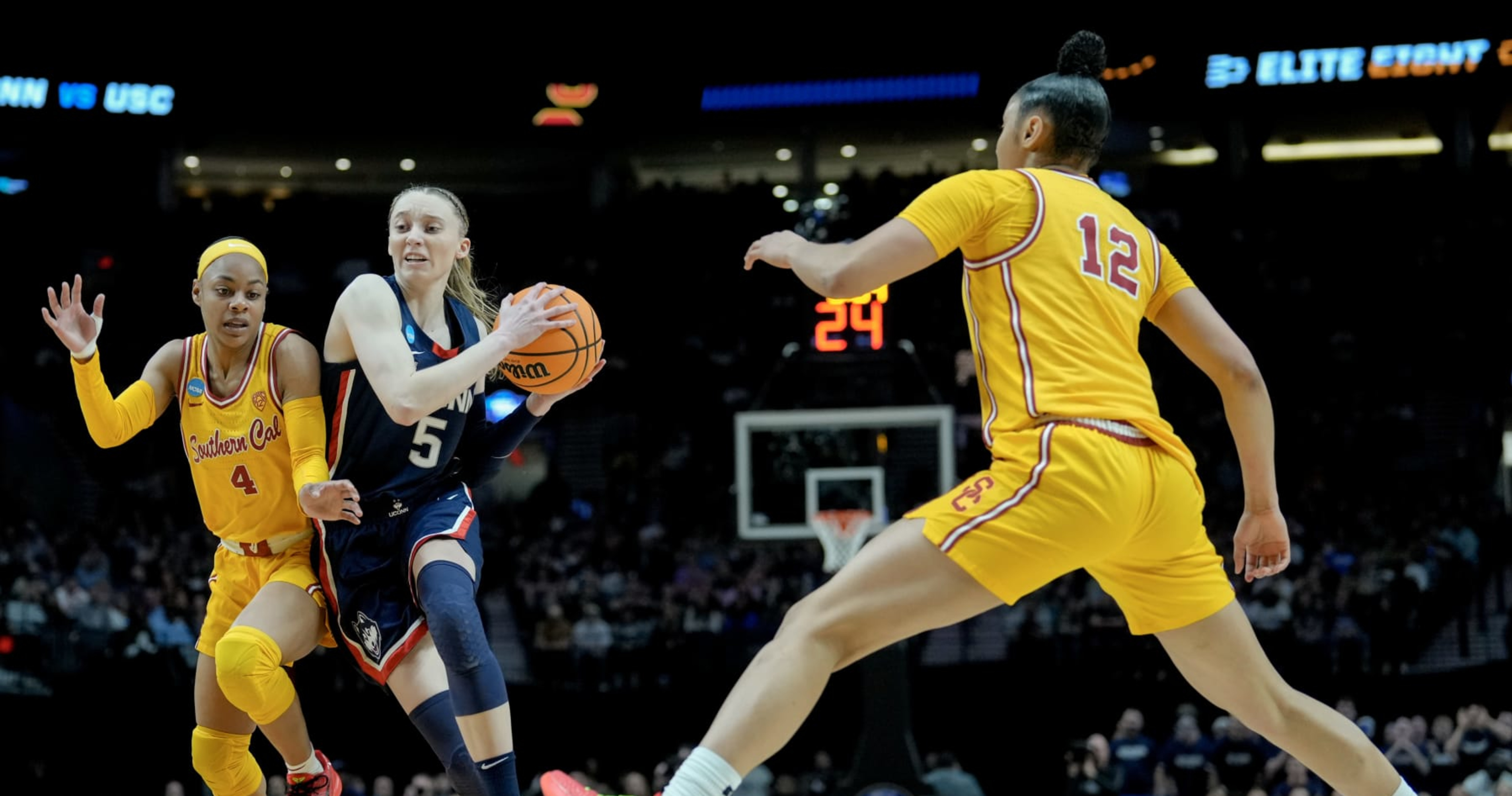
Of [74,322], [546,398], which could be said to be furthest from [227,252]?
[546,398]

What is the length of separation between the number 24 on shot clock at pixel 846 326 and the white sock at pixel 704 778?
33.5 ft

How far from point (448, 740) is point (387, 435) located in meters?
0.99

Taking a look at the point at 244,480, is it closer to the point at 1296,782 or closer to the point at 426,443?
the point at 426,443

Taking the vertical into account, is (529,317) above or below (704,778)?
above

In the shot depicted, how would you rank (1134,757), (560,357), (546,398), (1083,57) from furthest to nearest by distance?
(1134,757) < (546,398) < (560,357) < (1083,57)

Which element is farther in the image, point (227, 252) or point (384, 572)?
point (227, 252)

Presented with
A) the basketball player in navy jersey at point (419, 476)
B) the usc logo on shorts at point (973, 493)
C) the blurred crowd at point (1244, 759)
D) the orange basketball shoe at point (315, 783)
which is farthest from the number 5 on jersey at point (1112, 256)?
the blurred crowd at point (1244, 759)

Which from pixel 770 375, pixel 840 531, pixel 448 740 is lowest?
pixel 448 740

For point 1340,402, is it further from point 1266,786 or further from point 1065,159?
point 1065,159

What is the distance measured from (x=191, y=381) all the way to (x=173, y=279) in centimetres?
1720

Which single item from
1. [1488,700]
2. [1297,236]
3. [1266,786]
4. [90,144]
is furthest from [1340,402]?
[90,144]

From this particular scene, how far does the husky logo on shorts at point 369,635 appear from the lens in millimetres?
4562

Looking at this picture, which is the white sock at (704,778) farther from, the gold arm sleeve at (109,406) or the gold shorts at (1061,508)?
the gold arm sleeve at (109,406)

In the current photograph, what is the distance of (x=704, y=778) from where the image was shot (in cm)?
319
